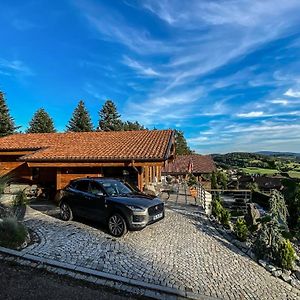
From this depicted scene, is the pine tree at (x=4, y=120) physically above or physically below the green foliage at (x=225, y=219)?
above

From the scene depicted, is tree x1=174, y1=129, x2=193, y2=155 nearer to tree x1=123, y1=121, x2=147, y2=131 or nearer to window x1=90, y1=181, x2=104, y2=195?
tree x1=123, y1=121, x2=147, y2=131

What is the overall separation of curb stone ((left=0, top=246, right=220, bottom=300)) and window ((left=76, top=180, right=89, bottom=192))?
11.1ft

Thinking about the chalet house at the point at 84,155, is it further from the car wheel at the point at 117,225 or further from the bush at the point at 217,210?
the car wheel at the point at 117,225

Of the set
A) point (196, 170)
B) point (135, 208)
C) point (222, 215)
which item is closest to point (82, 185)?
point (135, 208)

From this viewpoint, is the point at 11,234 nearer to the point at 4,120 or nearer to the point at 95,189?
the point at 95,189

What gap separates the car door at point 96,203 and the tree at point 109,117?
44.8 m

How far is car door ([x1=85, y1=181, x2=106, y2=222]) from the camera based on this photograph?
870 cm

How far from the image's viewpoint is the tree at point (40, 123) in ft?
154

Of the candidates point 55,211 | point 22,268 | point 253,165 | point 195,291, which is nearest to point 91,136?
point 55,211

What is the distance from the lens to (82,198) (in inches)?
371

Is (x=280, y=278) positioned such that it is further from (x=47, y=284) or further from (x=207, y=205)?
(x=207, y=205)

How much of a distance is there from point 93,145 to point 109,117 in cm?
3837

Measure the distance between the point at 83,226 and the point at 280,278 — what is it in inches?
241

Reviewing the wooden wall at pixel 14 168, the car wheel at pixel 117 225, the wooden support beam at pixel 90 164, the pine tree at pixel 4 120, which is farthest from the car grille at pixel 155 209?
the pine tree at pixel 4 120
